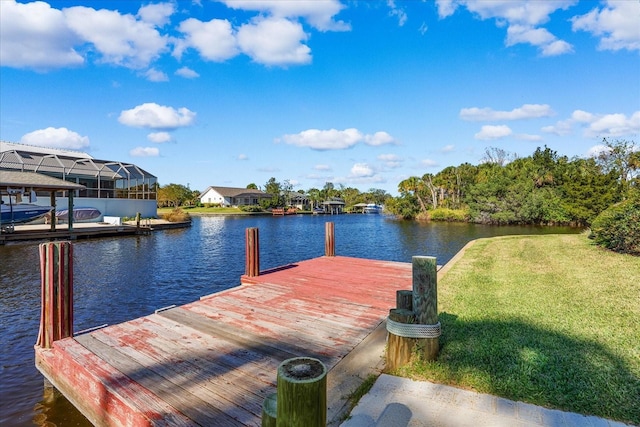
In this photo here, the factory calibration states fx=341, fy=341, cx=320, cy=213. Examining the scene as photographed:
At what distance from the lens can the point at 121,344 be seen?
4488 millimetres

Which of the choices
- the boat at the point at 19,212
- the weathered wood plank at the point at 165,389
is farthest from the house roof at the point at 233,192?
the weathered wood plank at the point at 165,389

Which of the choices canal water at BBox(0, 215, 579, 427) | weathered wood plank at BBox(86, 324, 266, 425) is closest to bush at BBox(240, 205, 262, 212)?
canal water at BBox(0, 215, 579, 427)

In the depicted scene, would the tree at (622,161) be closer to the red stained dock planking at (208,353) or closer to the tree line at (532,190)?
the tree line at (532,190)

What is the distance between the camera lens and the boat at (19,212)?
21688 mm

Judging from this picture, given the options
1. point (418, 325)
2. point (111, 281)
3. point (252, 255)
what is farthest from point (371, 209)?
point (418, 325)

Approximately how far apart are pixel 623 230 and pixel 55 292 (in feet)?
43.5

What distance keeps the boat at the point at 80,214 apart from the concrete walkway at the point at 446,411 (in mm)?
32346

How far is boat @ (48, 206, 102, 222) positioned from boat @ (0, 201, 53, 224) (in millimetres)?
4159

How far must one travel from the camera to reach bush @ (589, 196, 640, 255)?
941 cm

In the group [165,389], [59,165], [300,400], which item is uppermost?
[59,165]

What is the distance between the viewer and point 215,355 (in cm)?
412

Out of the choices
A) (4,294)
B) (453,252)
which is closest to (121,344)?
(4,294)

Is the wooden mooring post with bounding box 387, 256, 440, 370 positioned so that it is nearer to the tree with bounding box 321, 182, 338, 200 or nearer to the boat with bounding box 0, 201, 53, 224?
the boat with bounding box 0, 201, 53, 224

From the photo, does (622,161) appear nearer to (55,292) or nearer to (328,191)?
(55,292)
